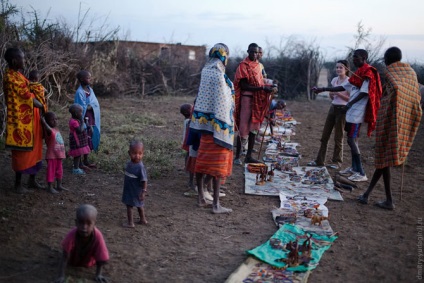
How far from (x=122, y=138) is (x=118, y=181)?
2.67 meters

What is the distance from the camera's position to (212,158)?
4.69 m

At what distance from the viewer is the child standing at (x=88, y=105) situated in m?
6.08

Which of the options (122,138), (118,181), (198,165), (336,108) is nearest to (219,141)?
(198,165)

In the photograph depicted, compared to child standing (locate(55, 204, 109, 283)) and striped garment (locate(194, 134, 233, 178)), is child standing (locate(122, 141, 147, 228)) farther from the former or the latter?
child standing (locate(55, 204, 109, 283))

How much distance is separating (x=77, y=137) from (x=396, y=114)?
426 centimetres

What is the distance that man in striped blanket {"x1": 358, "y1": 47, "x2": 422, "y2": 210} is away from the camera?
16.0 feet

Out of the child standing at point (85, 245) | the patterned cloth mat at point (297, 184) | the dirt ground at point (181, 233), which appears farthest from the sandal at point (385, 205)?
the child standing at point (85, 245)

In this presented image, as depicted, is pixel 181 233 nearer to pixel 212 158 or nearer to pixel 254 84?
pixel 212 158

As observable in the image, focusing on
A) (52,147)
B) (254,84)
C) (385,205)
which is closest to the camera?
(52,147)

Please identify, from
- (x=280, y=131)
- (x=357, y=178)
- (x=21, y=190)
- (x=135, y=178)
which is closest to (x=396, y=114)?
(x=357, y=178)

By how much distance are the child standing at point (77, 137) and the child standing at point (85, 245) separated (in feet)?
9.32

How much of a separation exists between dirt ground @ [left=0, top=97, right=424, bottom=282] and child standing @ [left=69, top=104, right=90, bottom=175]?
223 millimetres

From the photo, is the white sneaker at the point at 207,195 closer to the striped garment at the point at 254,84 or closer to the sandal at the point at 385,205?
the striped garment at the point at 254,84

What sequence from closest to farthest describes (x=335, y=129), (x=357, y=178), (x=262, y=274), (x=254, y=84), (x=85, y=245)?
(x=85, y=245), (x=262, y=274), (x=357, y=178), (x=254, y=84), (x=335, y=129)
